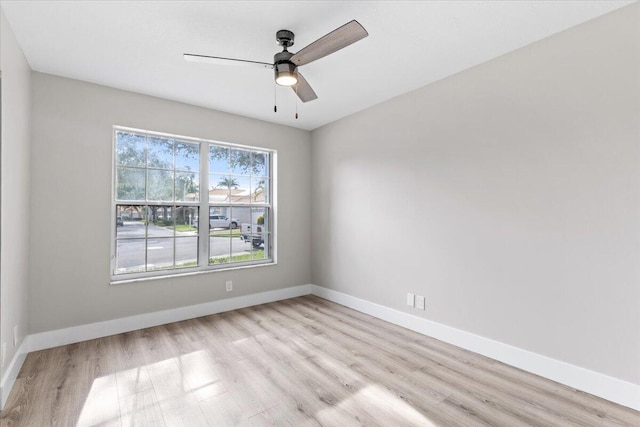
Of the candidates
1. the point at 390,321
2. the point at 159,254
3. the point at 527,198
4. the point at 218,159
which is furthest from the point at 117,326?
the point at 527,198

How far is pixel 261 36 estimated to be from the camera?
234 cm

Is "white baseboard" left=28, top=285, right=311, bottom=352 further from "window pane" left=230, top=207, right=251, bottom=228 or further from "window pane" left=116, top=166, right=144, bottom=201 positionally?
"window pane" left=116, top=166, right=144, bottom=201

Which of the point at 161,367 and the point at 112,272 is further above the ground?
the point at 112,272

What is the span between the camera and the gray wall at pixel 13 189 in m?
2.07

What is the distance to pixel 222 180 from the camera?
409 centimetres

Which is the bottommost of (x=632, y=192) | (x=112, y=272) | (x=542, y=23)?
(x=112, y=272)

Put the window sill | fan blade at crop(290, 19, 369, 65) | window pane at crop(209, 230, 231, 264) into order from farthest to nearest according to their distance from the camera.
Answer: window pane at crop(209, 230, 231, 264), the window sill, fan blade at crop(290, 19, 369, 65)

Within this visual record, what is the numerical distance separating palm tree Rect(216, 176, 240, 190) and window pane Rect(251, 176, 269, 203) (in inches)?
10.0

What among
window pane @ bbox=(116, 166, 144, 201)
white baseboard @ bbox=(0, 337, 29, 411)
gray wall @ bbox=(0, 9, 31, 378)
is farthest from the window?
white baseboard @ bbox=(0, 337, 29, 411)

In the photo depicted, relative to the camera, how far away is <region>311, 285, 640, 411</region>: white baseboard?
200 centimetres

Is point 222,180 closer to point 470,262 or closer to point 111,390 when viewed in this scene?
point 111,390

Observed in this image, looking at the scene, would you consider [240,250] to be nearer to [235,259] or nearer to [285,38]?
[235,259]

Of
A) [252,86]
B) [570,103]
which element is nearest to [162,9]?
[252,86]

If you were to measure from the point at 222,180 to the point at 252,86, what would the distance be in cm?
140
